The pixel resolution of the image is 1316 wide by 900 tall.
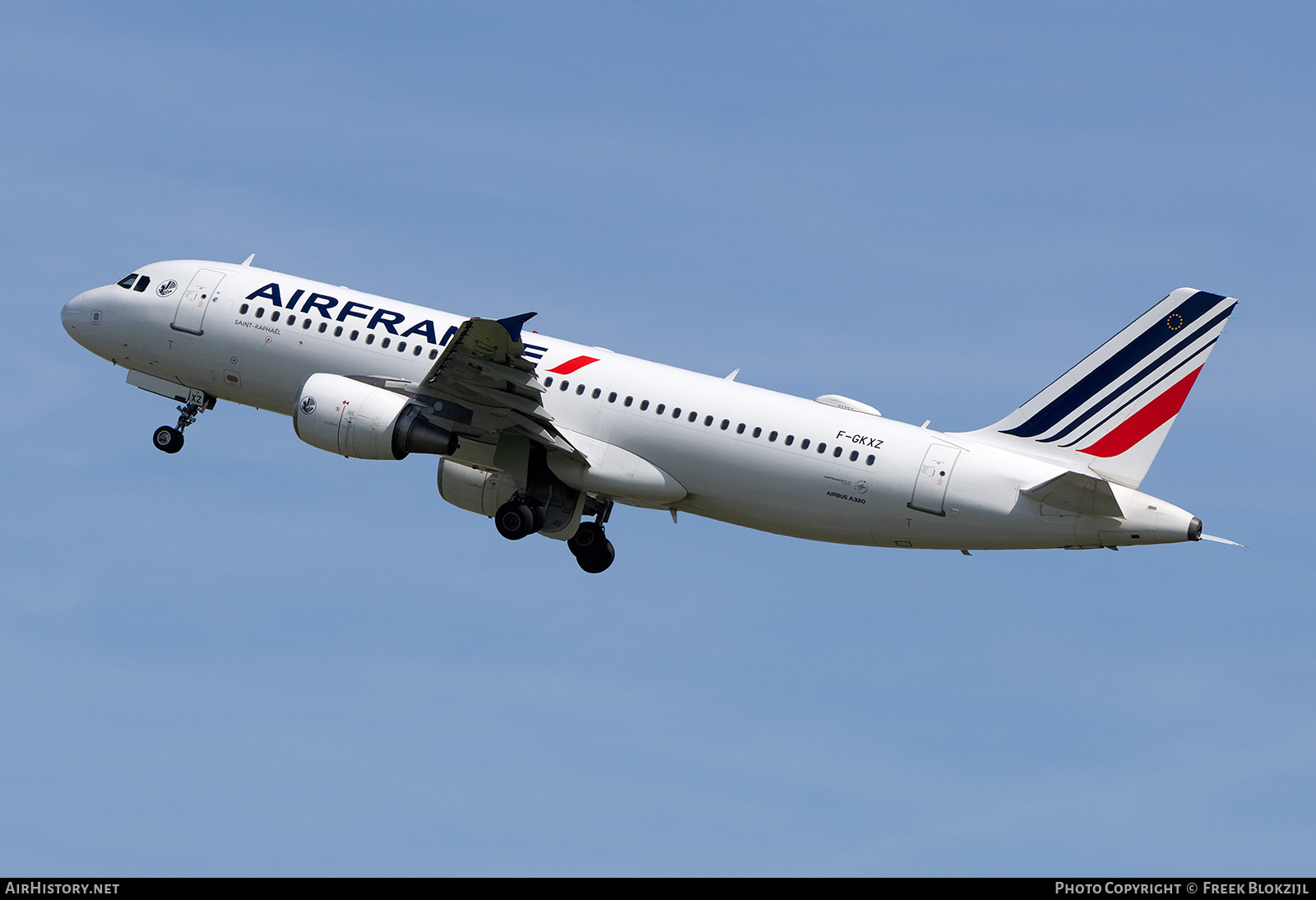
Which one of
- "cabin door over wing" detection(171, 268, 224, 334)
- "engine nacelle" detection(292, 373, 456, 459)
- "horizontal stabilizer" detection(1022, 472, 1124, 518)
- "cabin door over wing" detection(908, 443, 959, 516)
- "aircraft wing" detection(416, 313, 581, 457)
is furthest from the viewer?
"cabin door over wing" detection(171, 268, 224, 334)

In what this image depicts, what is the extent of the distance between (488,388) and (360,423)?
3199mm

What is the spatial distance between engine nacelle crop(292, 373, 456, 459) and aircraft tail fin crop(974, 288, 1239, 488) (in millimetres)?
14171

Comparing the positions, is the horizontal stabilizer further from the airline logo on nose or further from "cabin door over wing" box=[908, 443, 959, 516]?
the airline logo on nose

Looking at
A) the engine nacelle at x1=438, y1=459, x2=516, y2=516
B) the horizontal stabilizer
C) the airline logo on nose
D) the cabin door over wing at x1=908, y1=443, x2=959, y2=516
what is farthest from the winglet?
the horizontal stabilizer

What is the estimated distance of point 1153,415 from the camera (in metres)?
39.8

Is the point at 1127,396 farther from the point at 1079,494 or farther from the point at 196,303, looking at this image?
the point at 196,303

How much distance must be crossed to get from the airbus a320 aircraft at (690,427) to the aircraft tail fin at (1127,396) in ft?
0.13

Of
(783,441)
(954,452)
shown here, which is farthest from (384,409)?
(954,452)

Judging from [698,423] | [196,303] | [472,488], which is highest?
[196,303]

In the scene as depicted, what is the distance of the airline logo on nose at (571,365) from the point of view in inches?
1686

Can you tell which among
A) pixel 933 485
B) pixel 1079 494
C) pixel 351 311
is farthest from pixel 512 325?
pixel 1079 494

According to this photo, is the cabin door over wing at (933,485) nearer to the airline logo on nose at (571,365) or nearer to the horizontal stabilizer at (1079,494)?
the horizontal stabilizer at (1079,494)

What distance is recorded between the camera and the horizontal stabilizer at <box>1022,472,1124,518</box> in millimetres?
37656
